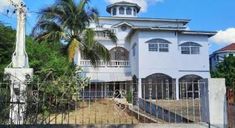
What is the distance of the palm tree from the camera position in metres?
23.8

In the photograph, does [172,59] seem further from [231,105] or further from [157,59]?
[231,105]

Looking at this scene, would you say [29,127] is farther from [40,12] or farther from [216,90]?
[40,12]

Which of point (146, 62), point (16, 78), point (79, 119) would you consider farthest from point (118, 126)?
point (146, 62)

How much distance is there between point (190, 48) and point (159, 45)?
3523 millimetres

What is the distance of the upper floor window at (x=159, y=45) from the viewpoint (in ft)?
112

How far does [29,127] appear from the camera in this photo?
8844 millimetres

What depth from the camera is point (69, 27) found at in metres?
24.5

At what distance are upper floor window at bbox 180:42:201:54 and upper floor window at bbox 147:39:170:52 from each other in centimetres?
201

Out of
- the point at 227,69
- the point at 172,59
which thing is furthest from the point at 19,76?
the point at 227,69

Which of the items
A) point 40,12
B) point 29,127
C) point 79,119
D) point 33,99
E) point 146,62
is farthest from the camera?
point 146,62

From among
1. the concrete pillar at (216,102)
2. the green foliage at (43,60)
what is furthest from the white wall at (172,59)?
the concrete pillar at (216,102)

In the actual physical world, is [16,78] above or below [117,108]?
above

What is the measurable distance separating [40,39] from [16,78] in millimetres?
14065

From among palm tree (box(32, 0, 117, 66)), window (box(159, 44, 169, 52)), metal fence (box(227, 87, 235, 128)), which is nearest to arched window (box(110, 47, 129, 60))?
window (box(159, 44, 169, 52))
